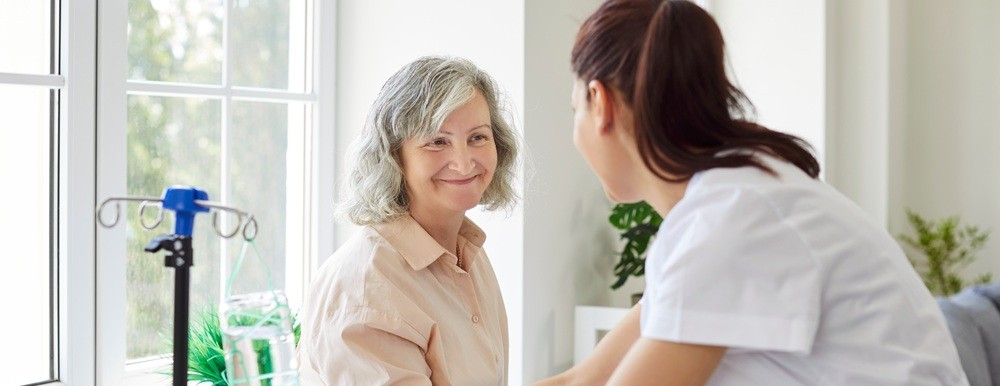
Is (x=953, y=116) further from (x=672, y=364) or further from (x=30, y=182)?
(x=672, y=364)

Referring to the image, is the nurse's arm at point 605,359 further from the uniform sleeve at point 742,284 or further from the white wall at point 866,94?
the white wall at point 866,94

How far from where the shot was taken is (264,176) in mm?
2732

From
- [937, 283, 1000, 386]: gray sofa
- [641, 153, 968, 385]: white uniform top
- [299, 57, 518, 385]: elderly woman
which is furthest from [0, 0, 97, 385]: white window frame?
[937, 283, 1000, 386]: gray sofa

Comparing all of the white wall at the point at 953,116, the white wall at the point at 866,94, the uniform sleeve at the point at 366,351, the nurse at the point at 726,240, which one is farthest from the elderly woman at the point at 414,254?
the white wall at the point at 953,116

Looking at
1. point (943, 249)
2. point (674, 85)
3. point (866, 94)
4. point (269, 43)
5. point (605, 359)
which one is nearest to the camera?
point (674, 85)

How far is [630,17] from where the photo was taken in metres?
1.10

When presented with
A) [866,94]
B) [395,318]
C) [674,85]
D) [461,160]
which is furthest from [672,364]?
[866,94]

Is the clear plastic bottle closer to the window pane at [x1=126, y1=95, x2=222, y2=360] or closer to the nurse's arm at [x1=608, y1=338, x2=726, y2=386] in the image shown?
the nurse's arm at [x1=608, y1=338, x2=726, y2=386]

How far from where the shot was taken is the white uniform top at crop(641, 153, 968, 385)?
0.96 meters

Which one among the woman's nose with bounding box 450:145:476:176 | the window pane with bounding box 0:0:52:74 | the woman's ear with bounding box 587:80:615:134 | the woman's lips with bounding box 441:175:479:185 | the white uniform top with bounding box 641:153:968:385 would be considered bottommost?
the white uniform top with bounding box 641:153:968:385

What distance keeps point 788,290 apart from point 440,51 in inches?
77.0

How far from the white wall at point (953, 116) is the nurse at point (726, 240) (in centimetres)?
391

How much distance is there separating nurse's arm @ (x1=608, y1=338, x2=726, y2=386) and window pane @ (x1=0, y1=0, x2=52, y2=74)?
1555 millimetres

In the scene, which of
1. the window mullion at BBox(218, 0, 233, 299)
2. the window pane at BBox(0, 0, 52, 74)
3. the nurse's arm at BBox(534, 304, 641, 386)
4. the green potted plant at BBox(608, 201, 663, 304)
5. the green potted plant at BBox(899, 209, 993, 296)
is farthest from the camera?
the green potted plant at BBox(899, 209, 993, 296)
